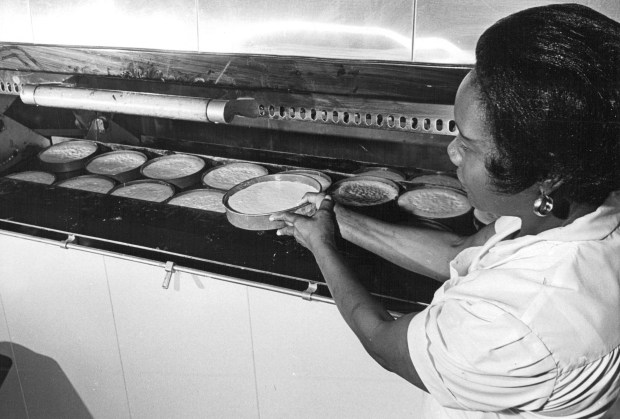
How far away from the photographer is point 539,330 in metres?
0.98

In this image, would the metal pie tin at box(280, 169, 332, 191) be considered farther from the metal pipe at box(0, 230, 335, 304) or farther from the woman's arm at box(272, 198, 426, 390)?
the woman's arm at box(272, 198, 426, 390)

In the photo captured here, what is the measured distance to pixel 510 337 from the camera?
3.26ft

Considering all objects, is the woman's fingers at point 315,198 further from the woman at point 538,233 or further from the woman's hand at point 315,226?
the woman at point 538,233

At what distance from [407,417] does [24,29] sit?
2449 millimetres

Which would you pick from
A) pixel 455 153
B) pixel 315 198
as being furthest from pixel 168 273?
pixel 455 153

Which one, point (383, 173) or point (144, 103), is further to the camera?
point (383, 173)

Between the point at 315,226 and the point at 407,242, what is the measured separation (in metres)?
0.30

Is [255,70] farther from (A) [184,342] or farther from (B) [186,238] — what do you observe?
(A) [184,342]

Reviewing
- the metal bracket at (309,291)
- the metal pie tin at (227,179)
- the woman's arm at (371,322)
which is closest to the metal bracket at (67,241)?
the metal pie tin at (227,179)

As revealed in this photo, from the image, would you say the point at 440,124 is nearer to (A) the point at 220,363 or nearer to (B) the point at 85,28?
(A) the point at 220,363

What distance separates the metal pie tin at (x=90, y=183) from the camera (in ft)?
8.96

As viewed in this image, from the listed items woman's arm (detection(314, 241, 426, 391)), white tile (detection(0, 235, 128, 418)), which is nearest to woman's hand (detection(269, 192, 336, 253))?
woman's arm (detection(314, 241, 426, 391))

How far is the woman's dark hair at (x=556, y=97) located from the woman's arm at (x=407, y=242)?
60cm

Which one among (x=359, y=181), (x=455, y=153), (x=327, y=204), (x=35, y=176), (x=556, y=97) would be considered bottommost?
(x=35, y=176)
